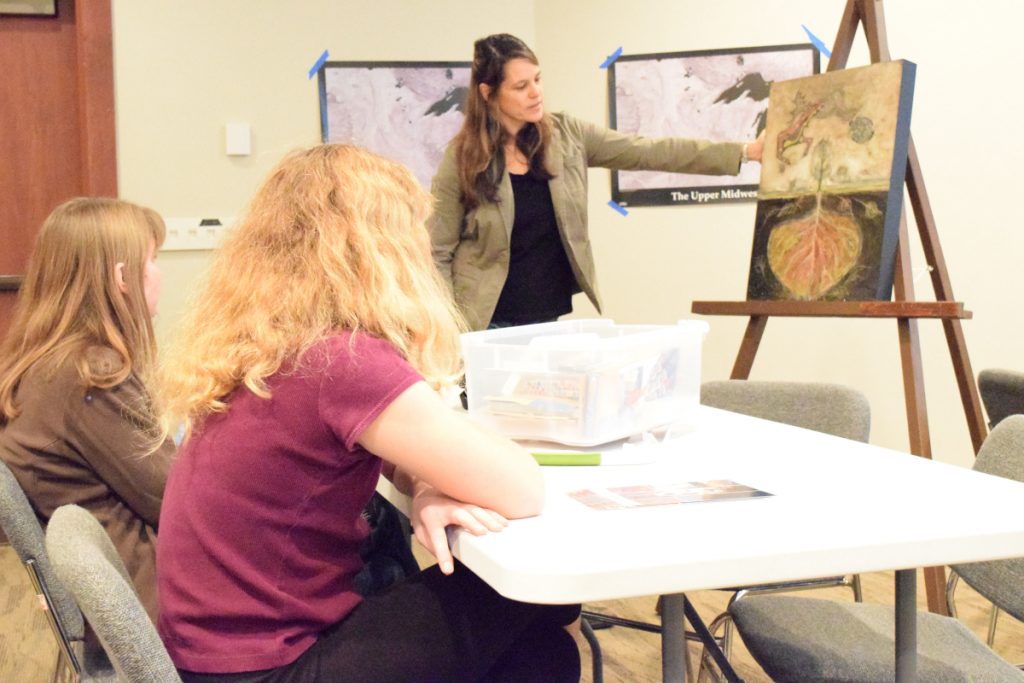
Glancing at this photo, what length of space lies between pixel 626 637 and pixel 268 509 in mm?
1807

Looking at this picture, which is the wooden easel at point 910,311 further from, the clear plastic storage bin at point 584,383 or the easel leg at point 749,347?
the clear plastic storage bin at point 584,383

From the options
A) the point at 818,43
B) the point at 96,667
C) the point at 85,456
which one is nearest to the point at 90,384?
the point at 85,456

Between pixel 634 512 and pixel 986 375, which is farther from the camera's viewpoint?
pixel 986 375

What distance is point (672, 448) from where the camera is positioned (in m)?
1.45

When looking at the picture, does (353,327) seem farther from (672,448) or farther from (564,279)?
(564,279)

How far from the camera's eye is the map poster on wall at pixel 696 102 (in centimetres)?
371

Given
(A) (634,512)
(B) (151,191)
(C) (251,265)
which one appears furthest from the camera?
(B) (151,191)

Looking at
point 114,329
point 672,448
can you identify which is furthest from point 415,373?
point 114,329

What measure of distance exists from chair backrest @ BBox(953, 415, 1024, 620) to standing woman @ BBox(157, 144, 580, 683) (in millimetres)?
731

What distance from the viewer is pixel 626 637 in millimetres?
2688

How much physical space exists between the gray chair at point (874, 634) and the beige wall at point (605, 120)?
210cm

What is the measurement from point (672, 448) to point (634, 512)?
393 millimetres

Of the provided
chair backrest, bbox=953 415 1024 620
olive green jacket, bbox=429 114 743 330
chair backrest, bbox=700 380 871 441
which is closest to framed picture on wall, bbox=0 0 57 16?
olive green jacket, bbox=429 114 743 330

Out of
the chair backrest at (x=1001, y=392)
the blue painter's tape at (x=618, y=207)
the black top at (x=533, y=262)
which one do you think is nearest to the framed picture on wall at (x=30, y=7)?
the black top at (x=533, y=262)
